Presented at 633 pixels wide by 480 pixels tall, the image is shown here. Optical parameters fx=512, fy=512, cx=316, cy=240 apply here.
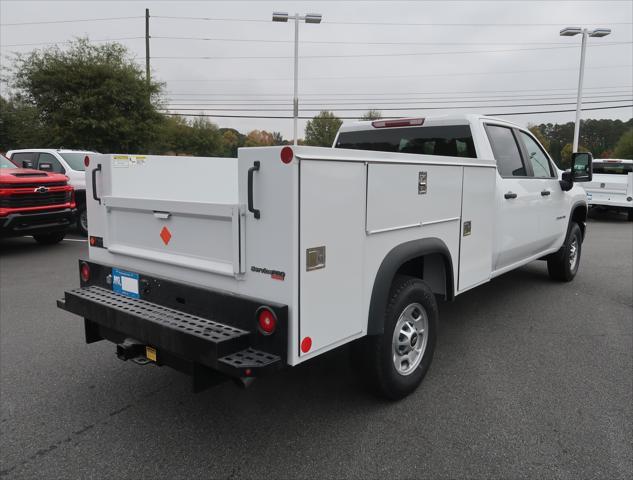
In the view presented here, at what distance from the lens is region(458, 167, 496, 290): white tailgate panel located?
409 cm

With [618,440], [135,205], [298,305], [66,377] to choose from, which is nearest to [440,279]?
[618,440]

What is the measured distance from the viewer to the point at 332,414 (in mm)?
3408

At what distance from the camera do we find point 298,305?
2.56 m

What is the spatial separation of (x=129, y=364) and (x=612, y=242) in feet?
35.5

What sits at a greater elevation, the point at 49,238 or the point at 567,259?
the point at 567,259

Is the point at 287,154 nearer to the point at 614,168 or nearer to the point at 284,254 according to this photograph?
the point at 284,254

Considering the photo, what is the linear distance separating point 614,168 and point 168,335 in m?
17.3

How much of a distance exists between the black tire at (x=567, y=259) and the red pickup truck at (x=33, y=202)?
341 inches

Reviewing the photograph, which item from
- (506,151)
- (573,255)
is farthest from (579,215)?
(506,151)

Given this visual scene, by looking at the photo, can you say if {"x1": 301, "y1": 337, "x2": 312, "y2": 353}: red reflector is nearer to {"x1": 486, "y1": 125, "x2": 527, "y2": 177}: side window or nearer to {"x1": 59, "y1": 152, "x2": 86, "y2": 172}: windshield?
{"x1": 486, "y1": 125, "x2": 527, "y2": 177}: side window

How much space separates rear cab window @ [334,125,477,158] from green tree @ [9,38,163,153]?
18.2 meters

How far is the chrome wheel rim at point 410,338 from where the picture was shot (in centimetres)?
349

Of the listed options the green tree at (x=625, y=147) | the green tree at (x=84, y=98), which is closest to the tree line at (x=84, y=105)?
the green tree at (x=84, y=98)

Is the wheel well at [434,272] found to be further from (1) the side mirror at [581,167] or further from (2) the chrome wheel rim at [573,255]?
(2) the chrome wheel rim at [573,255]
